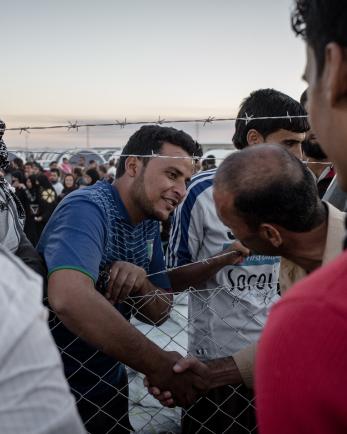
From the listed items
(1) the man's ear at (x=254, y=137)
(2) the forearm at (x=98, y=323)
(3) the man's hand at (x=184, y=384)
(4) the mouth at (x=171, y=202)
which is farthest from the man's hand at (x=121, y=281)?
(1) the man's ear at (x=254, y=137)

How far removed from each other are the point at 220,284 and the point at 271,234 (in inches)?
42.2

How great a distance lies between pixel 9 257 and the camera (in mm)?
869

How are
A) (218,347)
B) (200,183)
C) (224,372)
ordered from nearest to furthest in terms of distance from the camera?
(224,372) < (218,347) < (200,183)

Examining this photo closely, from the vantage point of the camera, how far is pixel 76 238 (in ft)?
5.92

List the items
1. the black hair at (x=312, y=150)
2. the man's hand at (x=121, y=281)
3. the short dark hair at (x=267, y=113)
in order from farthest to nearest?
the black hair at (x=312, y=150), the short dark hair at (x=267, y=113), the man's hand at (x=121, y=281)

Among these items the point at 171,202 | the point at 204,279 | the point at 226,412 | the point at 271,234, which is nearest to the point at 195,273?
the point at 204,279

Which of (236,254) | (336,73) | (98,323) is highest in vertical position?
(336,73)

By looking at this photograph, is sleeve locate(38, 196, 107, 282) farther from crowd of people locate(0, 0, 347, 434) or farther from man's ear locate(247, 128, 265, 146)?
man's ear locate(247, 128, 265, 146)

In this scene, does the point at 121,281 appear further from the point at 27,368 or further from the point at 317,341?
the point at 317,341

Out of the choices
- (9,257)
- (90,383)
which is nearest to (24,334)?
(9,257)

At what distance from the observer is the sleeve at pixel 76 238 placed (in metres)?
1.76

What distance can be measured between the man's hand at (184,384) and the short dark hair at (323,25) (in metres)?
1.40

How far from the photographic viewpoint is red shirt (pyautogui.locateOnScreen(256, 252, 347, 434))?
0.63 metres

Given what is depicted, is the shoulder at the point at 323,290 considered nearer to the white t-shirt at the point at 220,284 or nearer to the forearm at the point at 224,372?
the forearm at the point at 224,372
